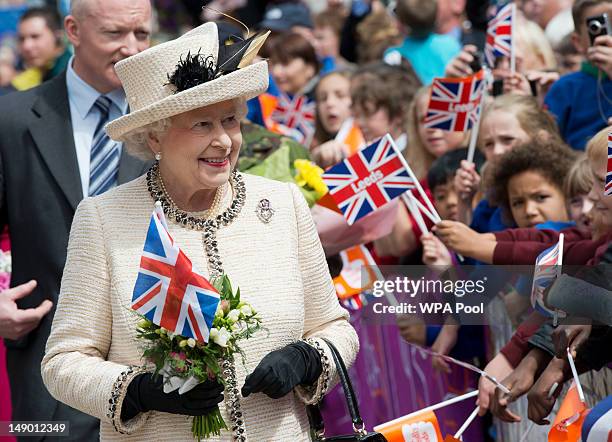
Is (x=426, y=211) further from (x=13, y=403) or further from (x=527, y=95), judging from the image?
(x=13, y=403)

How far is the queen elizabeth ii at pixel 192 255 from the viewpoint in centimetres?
397

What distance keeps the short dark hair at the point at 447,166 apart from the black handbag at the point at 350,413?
9.67 ft

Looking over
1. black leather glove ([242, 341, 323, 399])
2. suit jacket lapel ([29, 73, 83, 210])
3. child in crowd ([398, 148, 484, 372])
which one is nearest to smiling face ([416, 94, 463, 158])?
child in crowd ([398, 148, 484, 372])

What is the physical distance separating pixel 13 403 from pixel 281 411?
1.71 meters

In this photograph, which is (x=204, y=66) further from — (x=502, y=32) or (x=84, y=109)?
(x=502, y=32)

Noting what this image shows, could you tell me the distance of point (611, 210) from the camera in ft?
15.9

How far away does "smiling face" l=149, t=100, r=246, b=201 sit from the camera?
4047mm

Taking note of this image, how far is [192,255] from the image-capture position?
4.09m

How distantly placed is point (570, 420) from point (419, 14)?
6.44 m

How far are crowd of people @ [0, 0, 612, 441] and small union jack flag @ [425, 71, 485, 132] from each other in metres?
0.11

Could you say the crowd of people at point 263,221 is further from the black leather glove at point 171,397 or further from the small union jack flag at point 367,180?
the small union jack flag at point 367,180

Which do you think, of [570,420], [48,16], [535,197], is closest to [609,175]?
[570,420]

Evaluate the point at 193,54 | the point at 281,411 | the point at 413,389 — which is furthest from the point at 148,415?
the point at 413,389

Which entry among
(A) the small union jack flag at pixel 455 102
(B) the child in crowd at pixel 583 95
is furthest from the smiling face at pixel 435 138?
(B) the child in crowd at pixel 583 95
